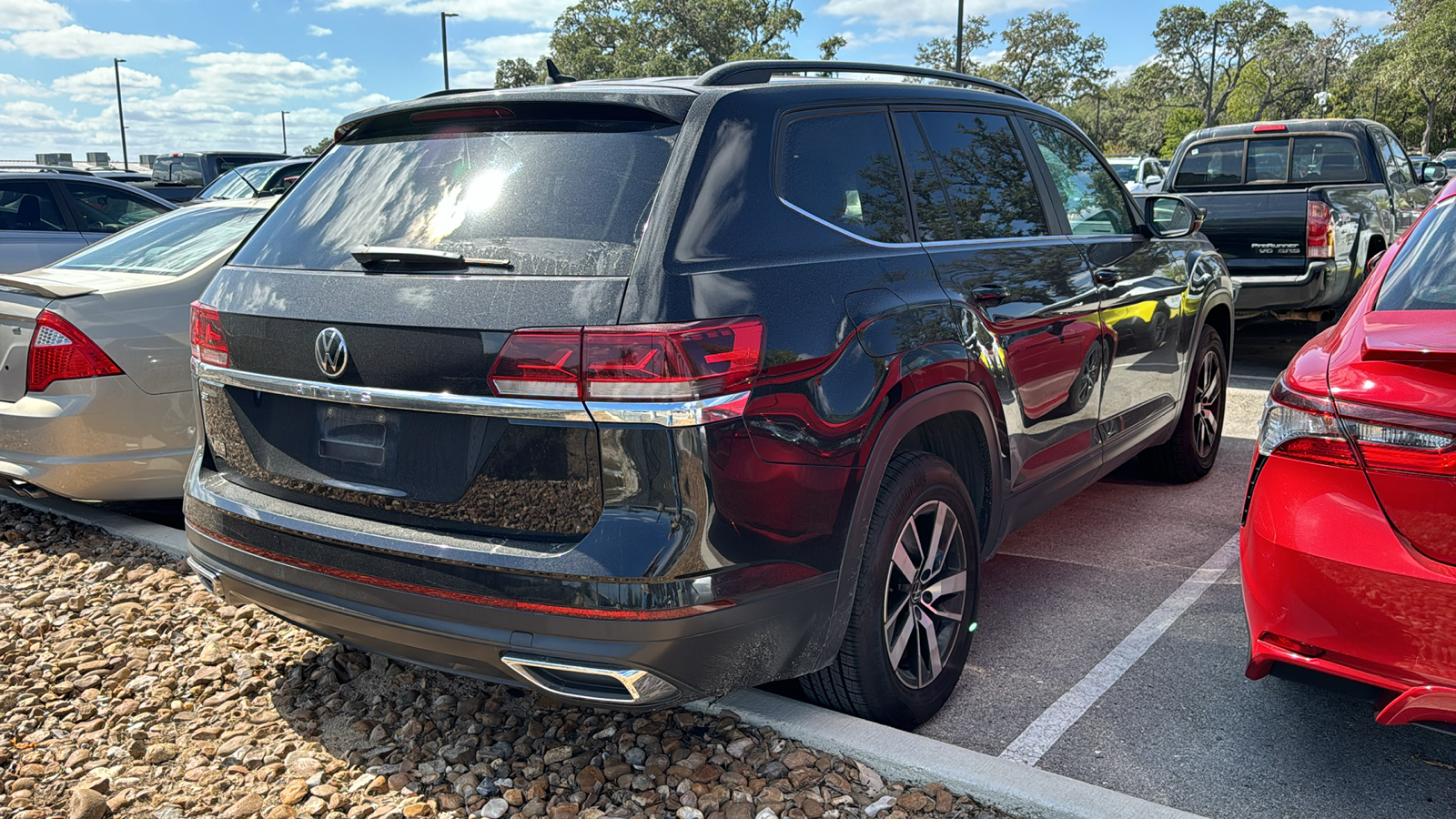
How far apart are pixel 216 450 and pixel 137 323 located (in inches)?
82.0

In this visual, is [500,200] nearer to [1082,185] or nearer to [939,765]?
[939,765]

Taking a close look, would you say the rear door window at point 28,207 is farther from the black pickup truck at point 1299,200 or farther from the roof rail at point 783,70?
the black pickup truck at point 1299,200

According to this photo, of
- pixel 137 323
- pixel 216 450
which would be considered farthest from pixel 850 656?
pixel 137 323

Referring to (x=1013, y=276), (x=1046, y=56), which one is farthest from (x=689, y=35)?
(x=1013, y=276)

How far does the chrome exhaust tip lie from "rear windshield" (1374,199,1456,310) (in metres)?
2.03

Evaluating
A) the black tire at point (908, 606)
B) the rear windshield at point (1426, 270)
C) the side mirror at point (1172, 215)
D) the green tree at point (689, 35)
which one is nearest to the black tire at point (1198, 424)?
the side mirror at point (1172, 215)

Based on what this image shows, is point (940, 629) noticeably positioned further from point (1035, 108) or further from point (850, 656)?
point (1035, 108)

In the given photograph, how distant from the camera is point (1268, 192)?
8.45 m

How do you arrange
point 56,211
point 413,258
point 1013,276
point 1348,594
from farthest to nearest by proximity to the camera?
point 56,211 < point 1013,276 < point 413,258 < point 1348,594

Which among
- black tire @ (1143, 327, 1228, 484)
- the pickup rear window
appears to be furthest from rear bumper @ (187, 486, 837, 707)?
the pickup rear window

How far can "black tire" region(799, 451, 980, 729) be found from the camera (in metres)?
2.88

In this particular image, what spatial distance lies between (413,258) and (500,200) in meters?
0.24

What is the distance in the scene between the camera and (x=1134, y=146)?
296 ft

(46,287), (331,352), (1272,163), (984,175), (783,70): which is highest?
(783,70)
